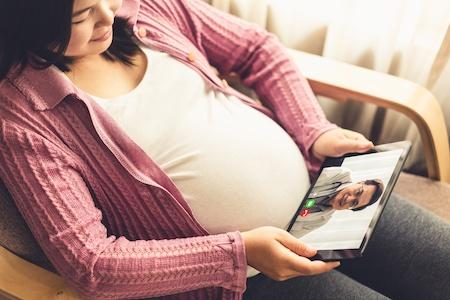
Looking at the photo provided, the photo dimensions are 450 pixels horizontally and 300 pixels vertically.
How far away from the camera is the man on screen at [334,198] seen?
92 centimetres

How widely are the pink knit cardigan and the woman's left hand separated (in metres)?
0.31

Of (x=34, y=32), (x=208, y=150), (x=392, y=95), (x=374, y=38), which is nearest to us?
(x=34, y=32)

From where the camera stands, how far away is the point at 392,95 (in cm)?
117

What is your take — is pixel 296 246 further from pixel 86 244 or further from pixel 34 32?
pixel 34 32

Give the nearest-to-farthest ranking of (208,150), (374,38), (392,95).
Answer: (208,150)
(392,95)
(374,38)

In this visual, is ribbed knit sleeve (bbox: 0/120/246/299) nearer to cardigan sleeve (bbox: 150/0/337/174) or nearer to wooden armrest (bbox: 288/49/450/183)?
cardigan sleeve (bbox: 150/0/337/174)

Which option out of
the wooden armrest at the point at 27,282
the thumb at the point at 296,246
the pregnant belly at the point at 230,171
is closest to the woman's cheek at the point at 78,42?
the pregnant belly at the point at 230,171

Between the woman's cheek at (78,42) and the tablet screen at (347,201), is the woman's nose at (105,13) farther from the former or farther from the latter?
the tablet screen at (347,201)

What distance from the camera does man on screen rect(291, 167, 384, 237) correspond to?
36.2 inches

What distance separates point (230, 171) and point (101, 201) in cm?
23

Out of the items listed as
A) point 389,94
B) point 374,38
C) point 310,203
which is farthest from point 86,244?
point 374,38

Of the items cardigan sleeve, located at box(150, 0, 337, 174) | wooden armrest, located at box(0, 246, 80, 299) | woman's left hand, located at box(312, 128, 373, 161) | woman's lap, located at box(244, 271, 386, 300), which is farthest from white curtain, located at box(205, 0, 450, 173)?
wooden armrest, located at box(0, 246, 80, 299)

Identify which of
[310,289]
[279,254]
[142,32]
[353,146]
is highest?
[142,32]

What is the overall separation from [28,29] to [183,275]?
43cm
